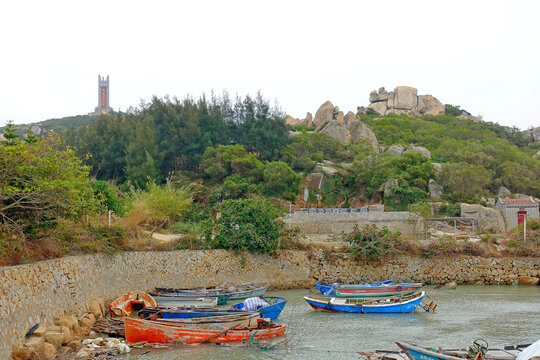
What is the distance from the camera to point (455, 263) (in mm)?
27344

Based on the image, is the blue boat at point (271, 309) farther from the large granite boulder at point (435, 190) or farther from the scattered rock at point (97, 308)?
the large granite boulder at point (435, 190)

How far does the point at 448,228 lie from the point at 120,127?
84.3ft

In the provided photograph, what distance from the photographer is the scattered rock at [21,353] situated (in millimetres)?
11836

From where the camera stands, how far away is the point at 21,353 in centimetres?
1189

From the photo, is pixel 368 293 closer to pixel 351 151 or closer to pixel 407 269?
pixel 407 269

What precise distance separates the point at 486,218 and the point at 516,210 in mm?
2105

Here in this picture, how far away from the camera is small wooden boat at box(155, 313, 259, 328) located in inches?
586

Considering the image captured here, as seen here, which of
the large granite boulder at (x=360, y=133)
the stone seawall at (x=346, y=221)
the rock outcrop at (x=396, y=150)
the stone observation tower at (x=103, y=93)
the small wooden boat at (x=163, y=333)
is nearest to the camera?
the small wooden boat at (x=163, y=333)

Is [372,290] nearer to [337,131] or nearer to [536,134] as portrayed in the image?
[337,131]

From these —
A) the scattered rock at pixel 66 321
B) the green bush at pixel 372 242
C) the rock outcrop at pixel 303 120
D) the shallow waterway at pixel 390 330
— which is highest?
the rock outcrop at pixel 303 120

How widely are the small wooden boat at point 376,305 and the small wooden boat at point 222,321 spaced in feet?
16.4

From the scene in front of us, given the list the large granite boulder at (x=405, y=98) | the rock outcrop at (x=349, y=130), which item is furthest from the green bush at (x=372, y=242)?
the large granite boulder at (x=405, y=98)

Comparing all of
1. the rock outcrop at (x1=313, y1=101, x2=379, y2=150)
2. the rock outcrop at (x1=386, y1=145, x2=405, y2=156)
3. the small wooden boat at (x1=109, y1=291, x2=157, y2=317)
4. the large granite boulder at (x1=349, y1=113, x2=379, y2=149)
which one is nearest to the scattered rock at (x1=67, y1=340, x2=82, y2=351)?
the small wooden boat at (x1=109, y1=291, x2=157, y2=317)

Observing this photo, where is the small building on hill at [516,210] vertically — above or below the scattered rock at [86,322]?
above
